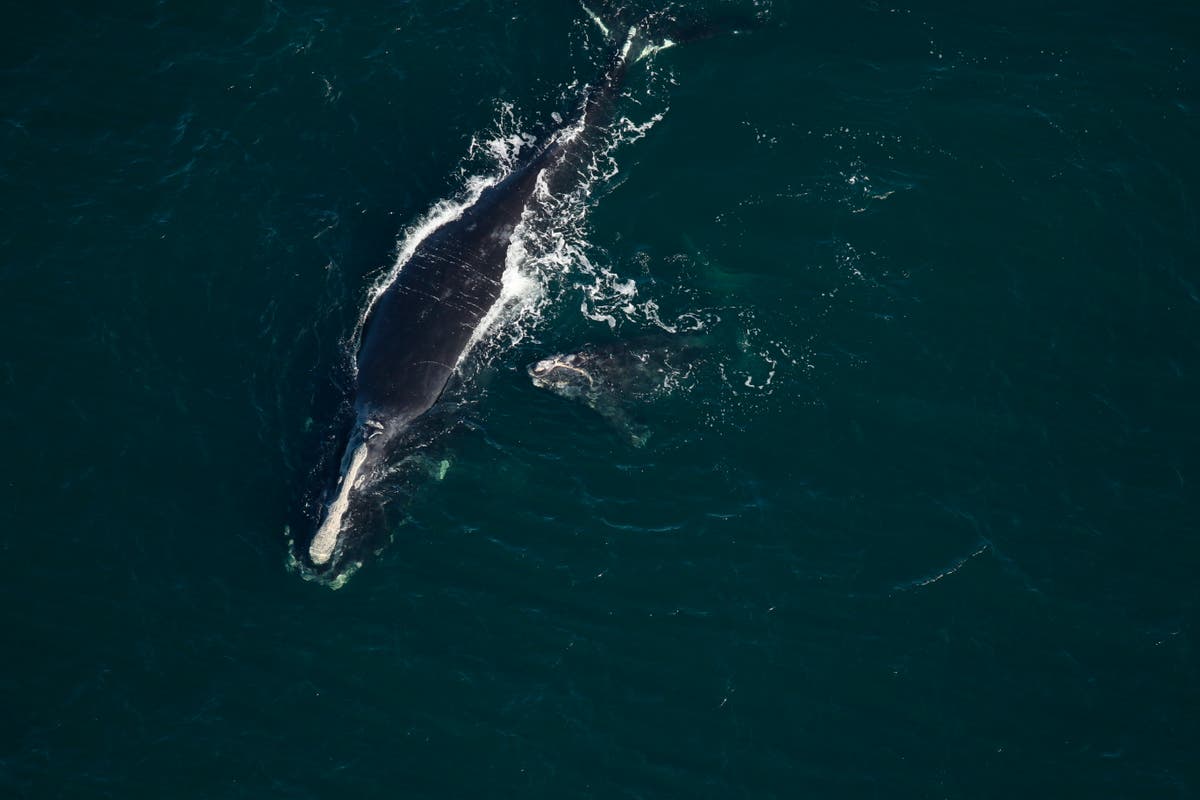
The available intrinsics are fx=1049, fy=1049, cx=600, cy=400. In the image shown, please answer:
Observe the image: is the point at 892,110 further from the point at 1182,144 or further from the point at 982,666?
the point at 982,666

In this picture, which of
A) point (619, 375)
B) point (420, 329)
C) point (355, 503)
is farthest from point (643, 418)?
point (355, 503)

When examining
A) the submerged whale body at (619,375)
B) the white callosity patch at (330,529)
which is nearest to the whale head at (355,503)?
the white callosity patch at (330,529)

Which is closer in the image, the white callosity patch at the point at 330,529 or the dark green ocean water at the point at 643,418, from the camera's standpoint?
the dark green ocean water at the point at 643,418

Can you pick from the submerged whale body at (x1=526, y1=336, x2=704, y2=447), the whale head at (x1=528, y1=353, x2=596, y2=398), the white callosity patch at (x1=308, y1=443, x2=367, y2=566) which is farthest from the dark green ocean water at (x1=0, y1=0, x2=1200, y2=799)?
the white callosity patch at (x1=308, y1=443, x2=367, y2=566)

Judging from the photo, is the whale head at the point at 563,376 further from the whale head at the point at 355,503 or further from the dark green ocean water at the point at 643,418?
the whale head at the point at 355,503

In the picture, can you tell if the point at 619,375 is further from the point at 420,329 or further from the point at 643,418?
the point at 420,329

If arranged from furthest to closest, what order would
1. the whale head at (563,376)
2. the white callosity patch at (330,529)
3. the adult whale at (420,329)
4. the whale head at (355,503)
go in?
1. the whale head at (563,376)
2. the adult whale at (420,329)
3. the whale head at (355,503)
4. the white callosity patch at (330,529)
